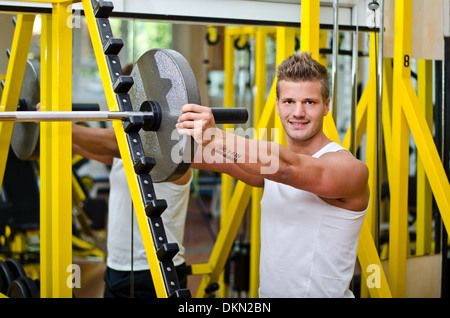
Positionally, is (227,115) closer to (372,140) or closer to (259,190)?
(372,140)

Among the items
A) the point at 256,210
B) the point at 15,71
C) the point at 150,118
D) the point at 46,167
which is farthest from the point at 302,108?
the point at 256,210

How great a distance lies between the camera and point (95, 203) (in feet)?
17.3

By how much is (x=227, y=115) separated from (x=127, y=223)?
4.97ft

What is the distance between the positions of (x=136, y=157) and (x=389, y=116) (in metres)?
2.01

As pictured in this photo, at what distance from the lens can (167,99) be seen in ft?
5.73

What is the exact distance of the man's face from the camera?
6.27 ft

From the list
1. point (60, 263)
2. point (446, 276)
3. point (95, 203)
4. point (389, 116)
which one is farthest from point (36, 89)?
point (95, 203)

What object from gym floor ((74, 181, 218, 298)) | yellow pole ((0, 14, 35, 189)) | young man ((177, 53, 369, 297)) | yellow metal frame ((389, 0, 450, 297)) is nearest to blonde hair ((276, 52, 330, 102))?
young man ((177, 53, 369, 297))

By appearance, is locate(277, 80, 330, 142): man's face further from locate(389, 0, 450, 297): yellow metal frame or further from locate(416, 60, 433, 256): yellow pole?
locate(416, 60, 433, 256): yellow pole

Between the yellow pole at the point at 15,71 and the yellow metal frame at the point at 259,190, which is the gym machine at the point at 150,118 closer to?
the yellow pole at the point at 15,71

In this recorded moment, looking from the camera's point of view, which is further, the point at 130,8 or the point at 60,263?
the point at 130,8

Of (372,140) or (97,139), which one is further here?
(372,140)
